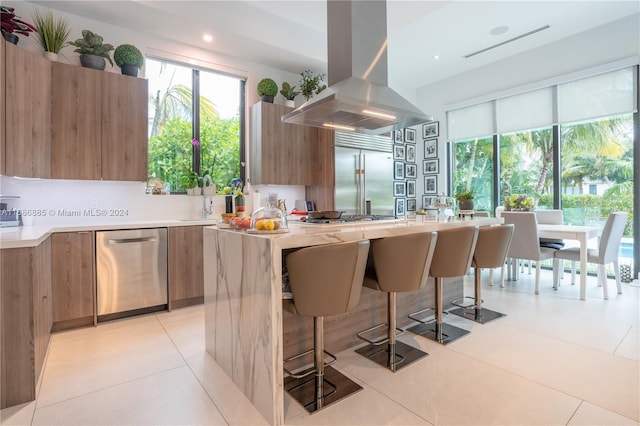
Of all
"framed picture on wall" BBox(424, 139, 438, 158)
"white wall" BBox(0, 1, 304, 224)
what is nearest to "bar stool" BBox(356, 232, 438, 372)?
"white wall" BBox(0, 1, 304, 224)

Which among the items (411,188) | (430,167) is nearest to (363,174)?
(411,188)

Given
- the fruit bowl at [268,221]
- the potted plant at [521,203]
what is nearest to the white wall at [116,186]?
the fruit bowl at [268,221]

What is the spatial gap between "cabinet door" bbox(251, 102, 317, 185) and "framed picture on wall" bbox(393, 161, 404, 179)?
2149 millimetres

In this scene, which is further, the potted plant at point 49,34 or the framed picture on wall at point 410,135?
the framed picture on wall at point 410,135

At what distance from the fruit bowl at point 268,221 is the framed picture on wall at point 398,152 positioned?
15.6 ft

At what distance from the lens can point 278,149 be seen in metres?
4.48

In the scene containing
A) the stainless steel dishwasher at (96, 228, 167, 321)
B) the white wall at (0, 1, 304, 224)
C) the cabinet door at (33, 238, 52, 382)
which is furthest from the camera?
the white wall at (0, 1, 304, 224)

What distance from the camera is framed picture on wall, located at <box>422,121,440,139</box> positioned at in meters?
6.43

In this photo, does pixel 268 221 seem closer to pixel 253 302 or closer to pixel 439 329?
pixel 253 302

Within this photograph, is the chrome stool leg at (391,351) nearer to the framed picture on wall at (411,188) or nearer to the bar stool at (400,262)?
the bar stool at (400,262)

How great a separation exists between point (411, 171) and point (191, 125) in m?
4.33

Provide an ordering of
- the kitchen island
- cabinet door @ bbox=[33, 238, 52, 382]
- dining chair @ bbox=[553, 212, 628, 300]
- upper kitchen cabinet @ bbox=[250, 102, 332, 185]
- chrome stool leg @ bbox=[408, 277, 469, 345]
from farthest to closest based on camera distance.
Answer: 1. upper kitchen cabinet @ bbox=[250, 102, 332, 185]
2. dining chair @ bbox=[553, 212, 628, 300]
3. chrome stool leg @ bbox=[408, 277, 469, 345]
4. cabinet door @ bbox=[33, 238, 52, 382]
5. the kitchen island

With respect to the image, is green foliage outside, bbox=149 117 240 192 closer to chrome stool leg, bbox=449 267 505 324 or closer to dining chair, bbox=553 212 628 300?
chrome stool leg, bbox=449 267 505 324

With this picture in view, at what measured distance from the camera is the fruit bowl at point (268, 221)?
5.98ft
